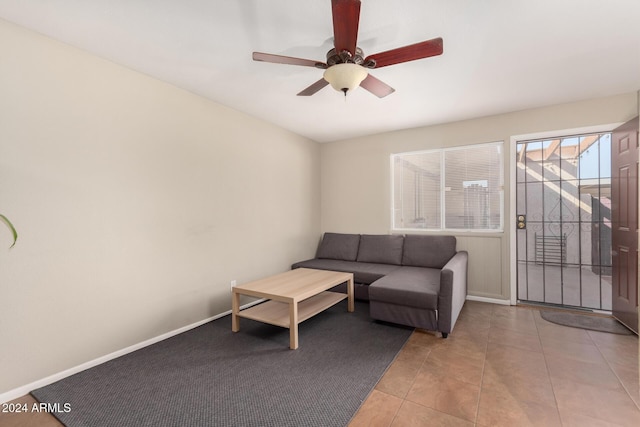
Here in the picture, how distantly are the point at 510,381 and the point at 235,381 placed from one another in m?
1.84

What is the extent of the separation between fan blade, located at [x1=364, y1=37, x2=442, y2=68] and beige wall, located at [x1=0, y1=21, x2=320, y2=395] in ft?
6.47

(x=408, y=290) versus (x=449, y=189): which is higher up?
(x=449, y=189)

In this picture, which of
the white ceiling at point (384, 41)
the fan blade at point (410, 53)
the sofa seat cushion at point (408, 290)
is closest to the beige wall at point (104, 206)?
the white ceiling at point (384, 41)

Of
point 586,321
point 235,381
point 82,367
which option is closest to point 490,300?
point 586,321

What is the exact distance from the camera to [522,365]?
2150 mm

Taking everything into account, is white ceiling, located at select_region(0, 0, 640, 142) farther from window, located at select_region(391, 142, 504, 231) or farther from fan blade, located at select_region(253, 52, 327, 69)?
window, located at select_region(391, 142, 504, 231)

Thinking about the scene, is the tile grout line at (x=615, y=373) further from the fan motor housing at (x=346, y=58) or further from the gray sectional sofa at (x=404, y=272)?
the fan motor housing at (x=346, y=58)

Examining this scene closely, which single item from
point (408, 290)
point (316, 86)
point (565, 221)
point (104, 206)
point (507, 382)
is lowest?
point (507, 382)

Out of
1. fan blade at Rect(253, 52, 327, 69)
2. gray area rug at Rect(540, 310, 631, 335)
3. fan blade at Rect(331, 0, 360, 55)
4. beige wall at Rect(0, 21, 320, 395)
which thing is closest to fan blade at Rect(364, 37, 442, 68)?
fan blade at Rect(331, 0, 360, 55)

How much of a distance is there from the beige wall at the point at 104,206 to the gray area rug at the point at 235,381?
1.01 ft

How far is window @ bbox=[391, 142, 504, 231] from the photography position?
3.68 metres

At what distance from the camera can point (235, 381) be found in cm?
198

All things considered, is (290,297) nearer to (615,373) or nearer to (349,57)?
(349,57)

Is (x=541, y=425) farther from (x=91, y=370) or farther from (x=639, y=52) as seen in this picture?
(x=91, y=370)
